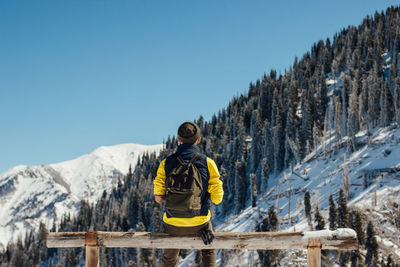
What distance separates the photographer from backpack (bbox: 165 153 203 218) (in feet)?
19.8

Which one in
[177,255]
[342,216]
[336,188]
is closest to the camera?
[177,255]

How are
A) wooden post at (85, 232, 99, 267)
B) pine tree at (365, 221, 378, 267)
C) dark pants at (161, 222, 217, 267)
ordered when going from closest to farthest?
1. dark pants at (161, 222, 217, 267)
2. wooden post at (85, 232, 99, 267)
3. pine tree at (365, 221, 378, 267)

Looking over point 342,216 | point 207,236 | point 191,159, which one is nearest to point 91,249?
point 207,236

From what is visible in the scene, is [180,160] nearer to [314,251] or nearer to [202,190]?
[202,190]

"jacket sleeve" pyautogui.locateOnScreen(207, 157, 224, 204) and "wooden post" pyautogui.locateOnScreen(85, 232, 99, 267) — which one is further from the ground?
"jacket sleeve" pyautogui.locateOnScreen(207, 157, 224, 204)

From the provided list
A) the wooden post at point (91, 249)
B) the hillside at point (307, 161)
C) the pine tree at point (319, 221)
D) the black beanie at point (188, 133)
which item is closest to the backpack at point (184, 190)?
the black beanie at point (188, 133)

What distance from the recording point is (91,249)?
667 cm

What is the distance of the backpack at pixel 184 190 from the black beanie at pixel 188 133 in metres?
0.45

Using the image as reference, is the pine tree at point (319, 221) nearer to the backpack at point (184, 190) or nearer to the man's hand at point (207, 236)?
the man's hand at point (207, 236)

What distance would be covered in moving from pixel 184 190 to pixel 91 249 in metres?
2.12

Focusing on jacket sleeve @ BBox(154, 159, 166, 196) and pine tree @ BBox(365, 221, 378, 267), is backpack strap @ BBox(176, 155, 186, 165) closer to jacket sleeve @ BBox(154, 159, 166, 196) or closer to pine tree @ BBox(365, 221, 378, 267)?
jacket sleeve @ BBox(154, 159, 166, 196)

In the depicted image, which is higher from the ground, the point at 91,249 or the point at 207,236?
the point at 207,236

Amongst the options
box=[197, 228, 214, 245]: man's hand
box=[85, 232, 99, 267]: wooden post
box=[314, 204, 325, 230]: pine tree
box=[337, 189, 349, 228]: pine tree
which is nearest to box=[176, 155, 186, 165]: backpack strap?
box=[197, 228, 214, 245]: man's hand

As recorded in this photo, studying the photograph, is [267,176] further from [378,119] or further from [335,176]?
[378,119]
